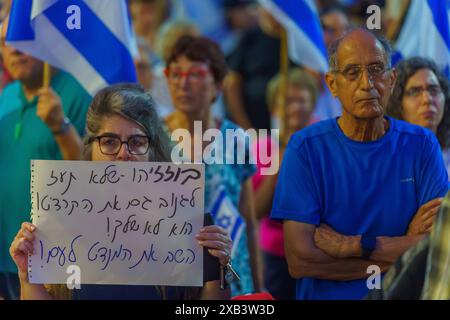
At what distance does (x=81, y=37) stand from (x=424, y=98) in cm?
176

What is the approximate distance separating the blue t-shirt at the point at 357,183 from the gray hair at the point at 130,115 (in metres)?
0.51

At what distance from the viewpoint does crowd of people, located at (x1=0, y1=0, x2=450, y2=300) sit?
4902 mm

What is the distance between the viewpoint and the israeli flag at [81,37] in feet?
20.7

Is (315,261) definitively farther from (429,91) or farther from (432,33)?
(432,33)

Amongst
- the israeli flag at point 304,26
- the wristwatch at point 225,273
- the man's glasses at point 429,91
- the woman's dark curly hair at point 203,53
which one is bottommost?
the wristwatch at point 225,273

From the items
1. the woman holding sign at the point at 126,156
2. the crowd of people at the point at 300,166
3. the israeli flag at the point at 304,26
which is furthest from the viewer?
the israeli flag at the point at 304,26

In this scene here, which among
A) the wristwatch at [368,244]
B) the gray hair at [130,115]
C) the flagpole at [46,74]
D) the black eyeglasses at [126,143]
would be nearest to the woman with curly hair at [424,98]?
the wristwatch at [368,244]

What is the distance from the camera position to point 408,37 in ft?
24.4

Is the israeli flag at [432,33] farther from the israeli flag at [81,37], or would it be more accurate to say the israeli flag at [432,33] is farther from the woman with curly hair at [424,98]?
the israeli flag at [81,37]

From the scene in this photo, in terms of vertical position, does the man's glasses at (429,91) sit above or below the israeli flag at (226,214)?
above

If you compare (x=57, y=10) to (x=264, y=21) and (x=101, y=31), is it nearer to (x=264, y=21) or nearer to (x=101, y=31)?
(x=101, y=31)

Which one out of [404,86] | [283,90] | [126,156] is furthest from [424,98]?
[283,90]
